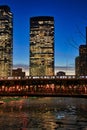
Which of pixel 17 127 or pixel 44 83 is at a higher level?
pixel 44 83

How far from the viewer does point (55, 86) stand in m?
129

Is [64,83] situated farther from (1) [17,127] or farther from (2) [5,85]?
(1) [17,127]

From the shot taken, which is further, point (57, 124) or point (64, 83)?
point (64, 83)

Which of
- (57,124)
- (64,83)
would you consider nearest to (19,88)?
(64,83)

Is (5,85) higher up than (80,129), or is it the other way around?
(5,85)

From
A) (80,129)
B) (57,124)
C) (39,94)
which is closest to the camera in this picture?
(80,129)

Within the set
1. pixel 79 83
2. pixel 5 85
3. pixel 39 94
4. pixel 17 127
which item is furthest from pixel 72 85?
pixel 17 127

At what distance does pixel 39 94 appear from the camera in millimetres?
125438

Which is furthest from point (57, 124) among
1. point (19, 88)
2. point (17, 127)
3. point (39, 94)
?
point (19, 88)

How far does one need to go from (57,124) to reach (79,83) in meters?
25.4

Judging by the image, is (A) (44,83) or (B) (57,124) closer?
(B) (57,124)

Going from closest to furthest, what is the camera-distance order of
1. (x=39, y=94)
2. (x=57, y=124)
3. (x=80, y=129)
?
(x=80, y=129), (x=57, y=124), (x=39, y=94)

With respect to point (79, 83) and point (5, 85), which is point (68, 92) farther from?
point (5, 85)

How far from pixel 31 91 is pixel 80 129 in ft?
127
